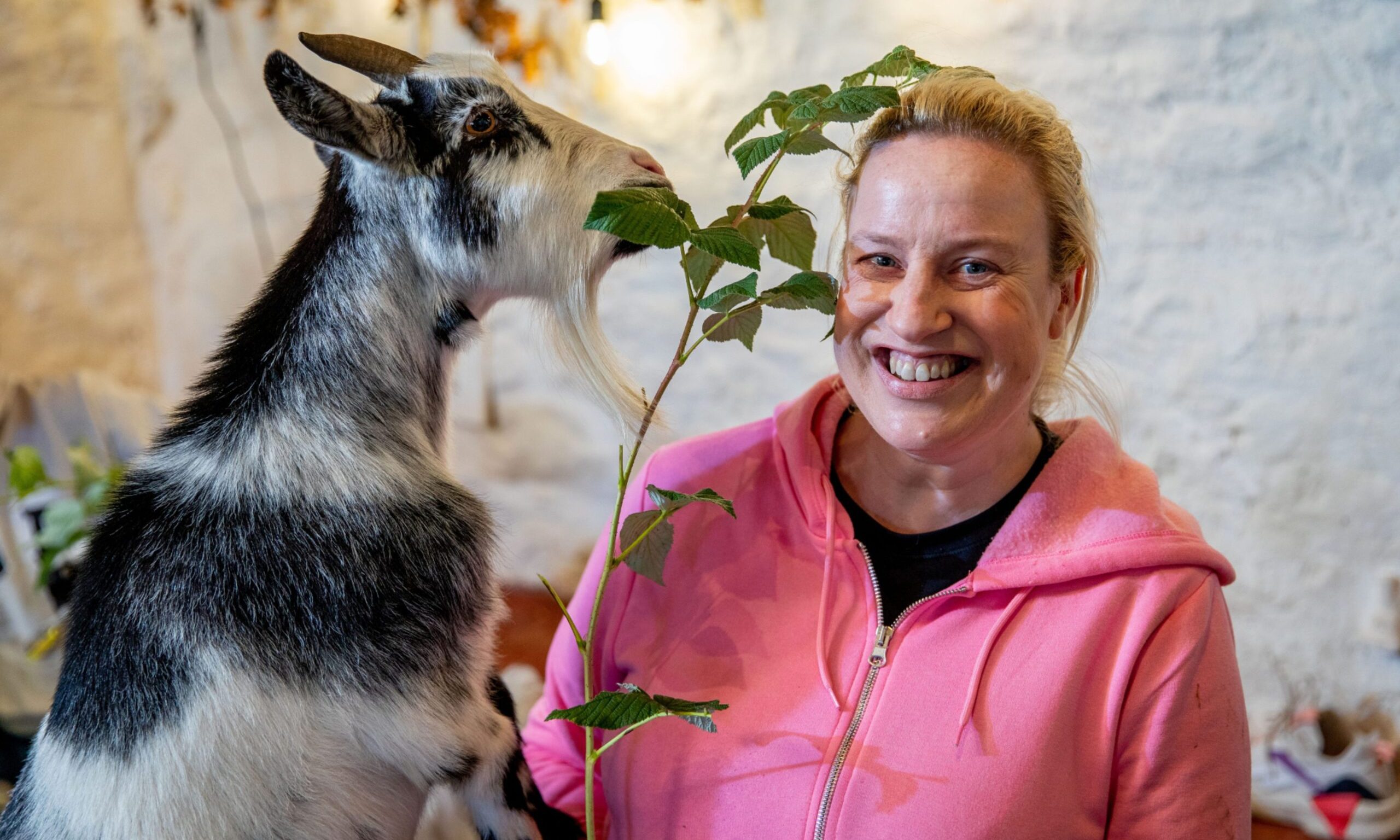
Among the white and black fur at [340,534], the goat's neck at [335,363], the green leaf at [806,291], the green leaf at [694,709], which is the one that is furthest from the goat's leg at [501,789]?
the green leaf at [806,291]

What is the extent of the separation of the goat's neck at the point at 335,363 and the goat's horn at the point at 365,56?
0.12 meters

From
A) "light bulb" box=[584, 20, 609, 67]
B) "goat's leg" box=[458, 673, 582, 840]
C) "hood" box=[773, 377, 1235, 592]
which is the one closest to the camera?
"goat's leg" box=[458, 673, 582, 840]

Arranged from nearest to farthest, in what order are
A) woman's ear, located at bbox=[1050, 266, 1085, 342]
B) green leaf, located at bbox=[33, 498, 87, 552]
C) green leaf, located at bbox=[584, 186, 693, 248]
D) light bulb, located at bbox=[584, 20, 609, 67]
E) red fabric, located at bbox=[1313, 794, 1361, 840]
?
green leaf, located at bbox=[584, 186, 693, 248], woman's ear, located at bbox=[1050, 266, 1085, 342], green leaf, located at bbox=[33, 498, 87, 552], red fabric, located at bbox=[1313, 794, 1361, 840], light bulb, located at bbox=[584, 20, 609, 67]

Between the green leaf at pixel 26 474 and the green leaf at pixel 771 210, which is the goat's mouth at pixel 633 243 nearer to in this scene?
the green leaf at pixel 771 210

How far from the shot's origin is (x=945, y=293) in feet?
3.55

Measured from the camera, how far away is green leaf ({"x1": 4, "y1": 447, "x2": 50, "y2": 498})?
2135 millimetres

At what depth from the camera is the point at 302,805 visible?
891 mm

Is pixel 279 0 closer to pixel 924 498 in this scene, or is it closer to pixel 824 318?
pixel 824 318

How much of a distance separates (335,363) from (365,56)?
1.00ft

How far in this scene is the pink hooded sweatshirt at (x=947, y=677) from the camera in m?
1.03

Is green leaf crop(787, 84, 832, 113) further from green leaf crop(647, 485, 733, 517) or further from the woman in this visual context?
green leaf crop(647, 485, 733, 517)

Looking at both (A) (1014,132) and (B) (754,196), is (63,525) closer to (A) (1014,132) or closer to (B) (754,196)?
(B) (754,196)

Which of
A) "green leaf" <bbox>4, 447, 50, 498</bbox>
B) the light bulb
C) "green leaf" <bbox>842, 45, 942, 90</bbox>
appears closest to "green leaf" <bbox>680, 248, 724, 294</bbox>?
"green leaf" <bbox>842, 45, 942, 90</bbox>

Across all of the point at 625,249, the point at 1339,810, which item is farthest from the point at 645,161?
the point at 1339,810
